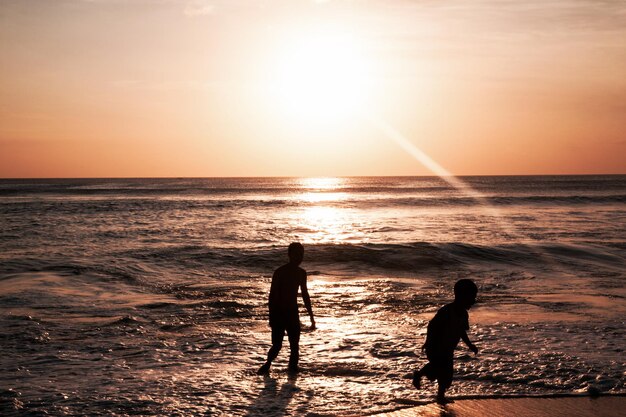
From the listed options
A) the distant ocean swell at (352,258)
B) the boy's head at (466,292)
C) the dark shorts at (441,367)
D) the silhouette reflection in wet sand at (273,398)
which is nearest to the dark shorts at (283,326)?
the silhouette reflection in wet sand at (273,398)

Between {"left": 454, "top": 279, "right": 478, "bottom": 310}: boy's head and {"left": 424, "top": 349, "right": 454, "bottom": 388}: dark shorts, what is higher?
{"left": 454, "top": 279, "right": 478, "bottom": 310}: boy's head

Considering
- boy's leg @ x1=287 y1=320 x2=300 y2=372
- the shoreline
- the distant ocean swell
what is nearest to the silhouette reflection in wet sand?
boy's leg @ x1=287 y1=320 x2=300 y2=372

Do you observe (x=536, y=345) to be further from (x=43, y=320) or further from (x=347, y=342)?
(x=43, y=320)

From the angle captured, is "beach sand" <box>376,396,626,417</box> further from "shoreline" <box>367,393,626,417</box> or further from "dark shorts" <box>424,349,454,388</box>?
"dark shorts" <box>424,349,454,388</box>

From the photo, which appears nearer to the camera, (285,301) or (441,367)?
(441,367)

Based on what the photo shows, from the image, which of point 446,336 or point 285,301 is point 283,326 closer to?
point 285,301

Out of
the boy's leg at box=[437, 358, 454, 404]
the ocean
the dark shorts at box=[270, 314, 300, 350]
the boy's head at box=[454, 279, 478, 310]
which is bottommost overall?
the ocean

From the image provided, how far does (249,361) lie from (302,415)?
2.33 metres

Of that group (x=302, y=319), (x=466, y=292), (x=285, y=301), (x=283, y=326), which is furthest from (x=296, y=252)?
(x=302, y=319)

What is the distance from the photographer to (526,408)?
662 centimetres

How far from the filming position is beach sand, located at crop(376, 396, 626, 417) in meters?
6.42

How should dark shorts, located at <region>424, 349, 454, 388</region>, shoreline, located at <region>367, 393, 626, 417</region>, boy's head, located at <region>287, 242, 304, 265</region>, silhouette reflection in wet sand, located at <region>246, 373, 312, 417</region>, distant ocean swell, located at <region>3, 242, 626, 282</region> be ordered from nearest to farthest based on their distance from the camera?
shoreline, located at <region>367, 393, 626, 417</region> → silhouette reflection in wet sand, located at <region>246, 373, 312, 417</region> → dark shorts, located at <region>424, 349, 454, 388</region> → boy's head, located at <region>287, 242, 304, 265</region> → distant ocean swell, located at <region>3, 242, 626, 282</region>

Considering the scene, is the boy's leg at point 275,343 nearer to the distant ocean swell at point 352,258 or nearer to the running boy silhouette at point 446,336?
the running boy silhouette at point 446,336

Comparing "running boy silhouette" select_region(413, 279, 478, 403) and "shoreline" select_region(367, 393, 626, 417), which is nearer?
"shoreline" select_region(367, 393, 626, 417)
